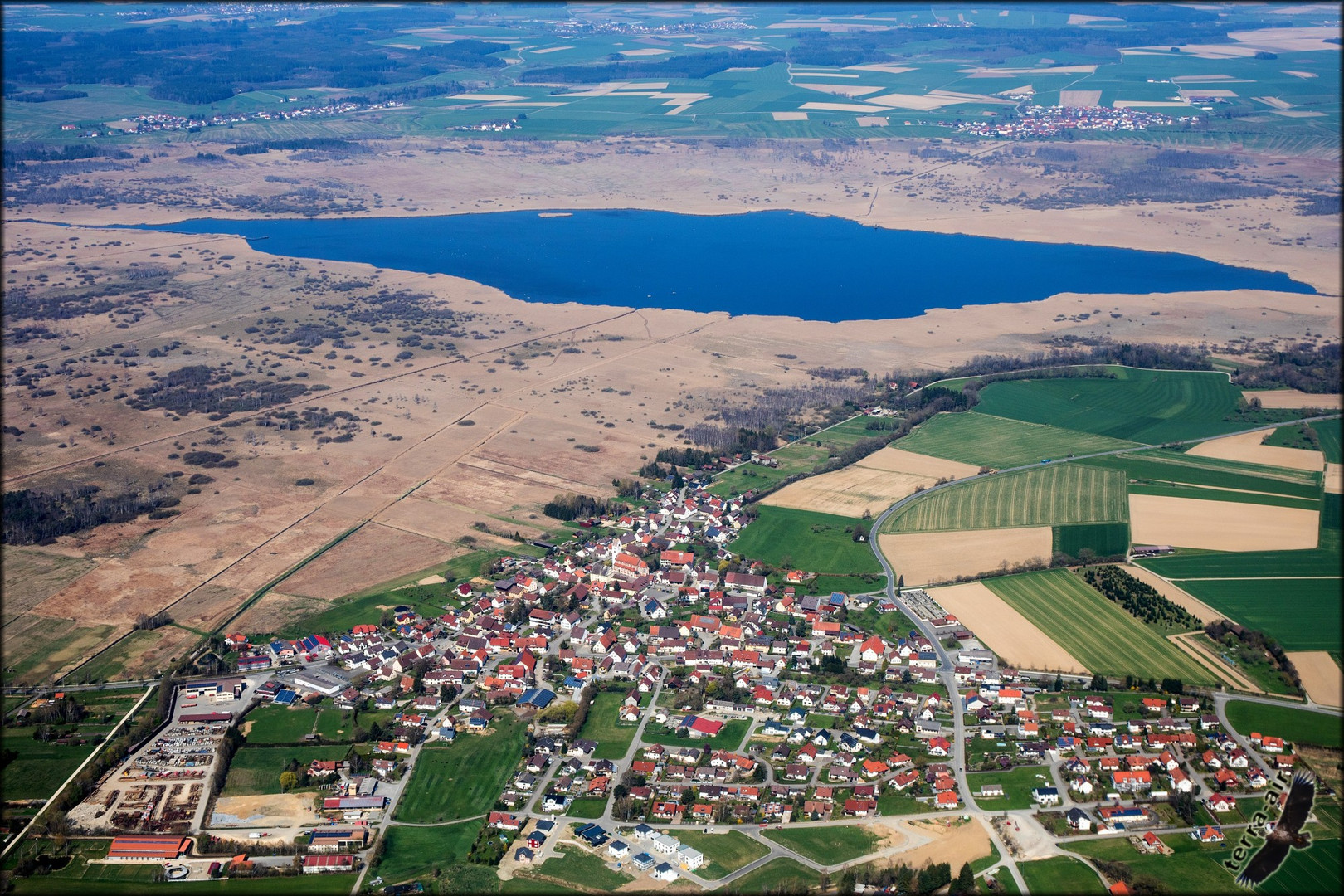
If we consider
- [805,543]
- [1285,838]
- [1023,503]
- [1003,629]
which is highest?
[1023,503]

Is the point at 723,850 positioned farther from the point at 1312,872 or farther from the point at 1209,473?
the point at 1209,473

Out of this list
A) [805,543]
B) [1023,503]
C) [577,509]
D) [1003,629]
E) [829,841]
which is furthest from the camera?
[577,509]

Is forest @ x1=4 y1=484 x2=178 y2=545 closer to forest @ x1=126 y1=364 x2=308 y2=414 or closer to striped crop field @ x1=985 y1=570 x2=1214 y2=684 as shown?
forest @ x1=126 y1=364 x2=308 y2=414

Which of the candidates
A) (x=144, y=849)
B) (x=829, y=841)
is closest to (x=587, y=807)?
(x=829, y=841)

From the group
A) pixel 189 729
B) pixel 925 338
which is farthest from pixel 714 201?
pixel 189 729

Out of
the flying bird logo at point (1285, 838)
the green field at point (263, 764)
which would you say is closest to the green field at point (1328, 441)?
the flying bird logo at point (1285, 838)

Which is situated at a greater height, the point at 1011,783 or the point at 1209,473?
the point at 1209,473
